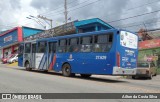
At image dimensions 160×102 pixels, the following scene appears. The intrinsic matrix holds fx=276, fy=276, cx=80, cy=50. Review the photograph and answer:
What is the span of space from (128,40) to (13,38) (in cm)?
4600

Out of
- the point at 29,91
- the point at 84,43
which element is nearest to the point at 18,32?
the point at 84,43

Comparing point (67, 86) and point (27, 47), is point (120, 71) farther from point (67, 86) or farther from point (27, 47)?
point (27, 47)

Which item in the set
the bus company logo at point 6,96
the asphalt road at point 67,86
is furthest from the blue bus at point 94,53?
the bus company logo at point 6,96

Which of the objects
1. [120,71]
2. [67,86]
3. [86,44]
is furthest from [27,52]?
[67,86]

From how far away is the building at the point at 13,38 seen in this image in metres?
57.7

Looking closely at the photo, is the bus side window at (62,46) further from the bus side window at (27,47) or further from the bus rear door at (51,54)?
the bus side window at (27,47)

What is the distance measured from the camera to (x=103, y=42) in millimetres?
17047

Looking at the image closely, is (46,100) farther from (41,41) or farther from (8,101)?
(41,41)

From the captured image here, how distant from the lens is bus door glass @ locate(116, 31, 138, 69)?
16484mm

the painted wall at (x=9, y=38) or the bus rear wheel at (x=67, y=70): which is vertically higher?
the painted wall at (x=9, y=38)

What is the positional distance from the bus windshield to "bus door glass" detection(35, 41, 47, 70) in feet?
26.8

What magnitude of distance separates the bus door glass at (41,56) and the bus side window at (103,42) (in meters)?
6.74

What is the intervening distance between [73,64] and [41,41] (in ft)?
17.3

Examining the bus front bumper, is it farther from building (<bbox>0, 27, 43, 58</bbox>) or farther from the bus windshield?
building (<bbox>0, 27, 43, 58</bbox>)
